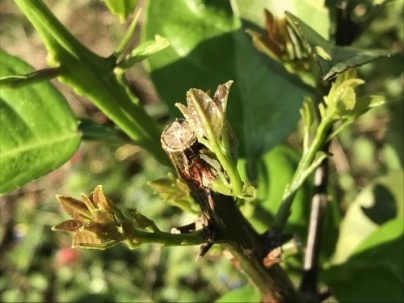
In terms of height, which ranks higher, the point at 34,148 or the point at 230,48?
the point at 34,148

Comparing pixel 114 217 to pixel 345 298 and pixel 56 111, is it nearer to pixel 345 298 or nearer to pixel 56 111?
pixel 56 111

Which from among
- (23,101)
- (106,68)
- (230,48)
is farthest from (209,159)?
(230,48)

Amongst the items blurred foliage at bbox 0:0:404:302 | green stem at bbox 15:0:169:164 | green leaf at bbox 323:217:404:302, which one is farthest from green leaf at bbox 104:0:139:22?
blurred foliage at bbox 0:0:404:302

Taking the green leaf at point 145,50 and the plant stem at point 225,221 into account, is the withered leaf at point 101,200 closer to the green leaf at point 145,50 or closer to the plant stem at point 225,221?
the plant stem at point 225,221

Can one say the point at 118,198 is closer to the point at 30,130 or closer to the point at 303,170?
the point at 30,130

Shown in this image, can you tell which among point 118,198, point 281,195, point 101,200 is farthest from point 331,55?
point 118,198

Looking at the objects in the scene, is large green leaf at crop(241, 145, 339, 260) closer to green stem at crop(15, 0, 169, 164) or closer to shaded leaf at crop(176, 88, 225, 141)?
green stem at crop(15, 0, 169, 164)

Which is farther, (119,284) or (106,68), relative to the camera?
(119,284)

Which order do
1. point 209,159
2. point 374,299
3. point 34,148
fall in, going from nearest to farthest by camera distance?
point 209,159
point 34,148
point 374,299
